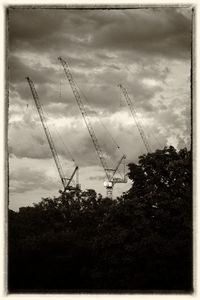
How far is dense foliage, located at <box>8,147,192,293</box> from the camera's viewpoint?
558 inches

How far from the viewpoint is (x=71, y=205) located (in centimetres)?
2731

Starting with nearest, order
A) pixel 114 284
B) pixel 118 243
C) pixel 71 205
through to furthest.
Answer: pixel 114 284, pixel 118 243, pixel 71 205

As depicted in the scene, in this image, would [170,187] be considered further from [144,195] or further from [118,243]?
[118,243]

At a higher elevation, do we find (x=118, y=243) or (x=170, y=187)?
(x=170, y=187)

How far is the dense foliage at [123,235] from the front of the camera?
14.2 m

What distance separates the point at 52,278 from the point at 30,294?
14.9 ft

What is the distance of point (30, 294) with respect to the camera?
9227 mm

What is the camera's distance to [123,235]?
60.0 feet

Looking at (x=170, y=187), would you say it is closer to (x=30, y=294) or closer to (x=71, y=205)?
(x=71, y=205)

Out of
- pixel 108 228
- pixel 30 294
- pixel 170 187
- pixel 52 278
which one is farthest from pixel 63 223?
pixel 30 294

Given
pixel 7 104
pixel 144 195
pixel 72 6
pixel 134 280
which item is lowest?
pixel 134 280

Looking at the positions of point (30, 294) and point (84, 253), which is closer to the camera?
point (30, 294)

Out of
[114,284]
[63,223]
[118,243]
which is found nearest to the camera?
[114,284]

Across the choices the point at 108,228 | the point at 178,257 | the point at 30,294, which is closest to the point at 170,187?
the point at 108,228
